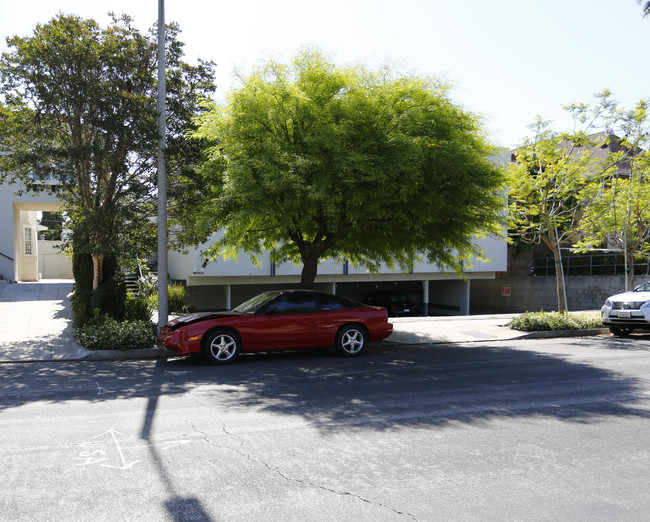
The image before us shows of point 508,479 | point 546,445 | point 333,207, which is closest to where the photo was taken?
point 508,479

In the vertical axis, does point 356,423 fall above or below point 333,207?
below

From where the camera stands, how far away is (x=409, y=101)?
1198cm

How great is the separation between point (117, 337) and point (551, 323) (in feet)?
38.4

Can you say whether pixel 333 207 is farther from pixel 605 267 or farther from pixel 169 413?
pixel 605 267

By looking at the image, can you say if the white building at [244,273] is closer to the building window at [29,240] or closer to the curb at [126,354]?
the building window at [29,240]

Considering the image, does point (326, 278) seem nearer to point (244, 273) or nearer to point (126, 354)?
point (244, 273)

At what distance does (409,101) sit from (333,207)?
2.93 m

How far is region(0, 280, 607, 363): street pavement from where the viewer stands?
38.6 feet

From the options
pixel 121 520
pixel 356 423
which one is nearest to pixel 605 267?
pixel 356 423

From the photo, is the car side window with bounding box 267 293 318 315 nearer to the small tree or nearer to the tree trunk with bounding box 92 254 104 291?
the tree trunk with bounding box 92 254 104 291

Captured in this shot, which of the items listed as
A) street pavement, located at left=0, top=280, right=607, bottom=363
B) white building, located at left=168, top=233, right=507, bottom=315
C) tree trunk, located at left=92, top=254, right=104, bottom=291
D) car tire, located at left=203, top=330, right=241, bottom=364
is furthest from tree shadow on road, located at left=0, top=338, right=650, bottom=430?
white building, located at left=168, top=233, right=507, bottom=315

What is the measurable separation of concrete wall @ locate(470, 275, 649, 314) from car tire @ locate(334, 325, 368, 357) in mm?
15088

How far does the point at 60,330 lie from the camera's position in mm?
14438

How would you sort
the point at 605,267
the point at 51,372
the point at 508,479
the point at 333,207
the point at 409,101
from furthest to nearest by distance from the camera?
the point at 605,267, the point at 409,101, the point at 333,207, the point at 51,372, the point at 508,479
